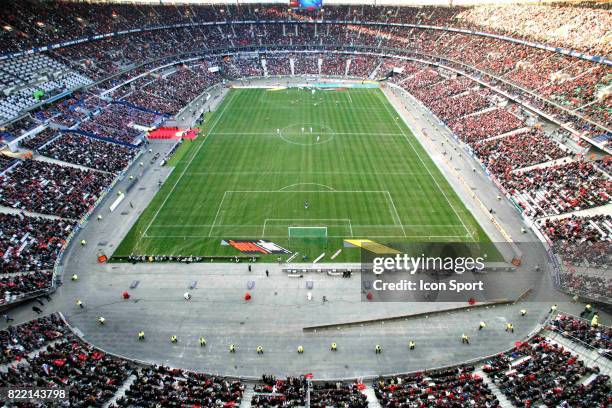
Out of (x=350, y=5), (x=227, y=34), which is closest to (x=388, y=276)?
(x=227, y=34)

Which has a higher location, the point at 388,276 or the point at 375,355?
the point at 388,276

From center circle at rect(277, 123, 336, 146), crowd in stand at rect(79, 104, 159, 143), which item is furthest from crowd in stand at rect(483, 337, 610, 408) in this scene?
crowd in stand at rect(79, 104, 159, 143)

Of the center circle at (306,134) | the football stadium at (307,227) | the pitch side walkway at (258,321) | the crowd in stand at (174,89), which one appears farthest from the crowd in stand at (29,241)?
the crowd in stand at (174,89)

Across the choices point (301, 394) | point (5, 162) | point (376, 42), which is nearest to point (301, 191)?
point (301, 394)

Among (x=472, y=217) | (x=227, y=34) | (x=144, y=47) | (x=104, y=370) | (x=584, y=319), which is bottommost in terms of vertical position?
(x=104, y=370)

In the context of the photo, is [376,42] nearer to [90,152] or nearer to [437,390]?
[90,152]

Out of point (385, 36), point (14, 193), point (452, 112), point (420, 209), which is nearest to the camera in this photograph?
point (14, 193)

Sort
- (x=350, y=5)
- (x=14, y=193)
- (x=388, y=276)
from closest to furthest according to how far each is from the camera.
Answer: (x=388, y=276) < (x=14, y=193) < (x=350, y=5)

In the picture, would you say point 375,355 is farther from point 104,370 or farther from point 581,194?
point 581,194
